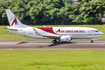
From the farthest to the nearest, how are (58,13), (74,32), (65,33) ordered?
(58,13)
(65,33)
(74,32)

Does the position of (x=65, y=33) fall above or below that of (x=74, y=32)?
below

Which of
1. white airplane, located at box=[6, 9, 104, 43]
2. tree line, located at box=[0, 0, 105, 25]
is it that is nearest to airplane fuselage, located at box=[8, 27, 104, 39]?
white airplane, located at box=[6, 9, 104, 43]

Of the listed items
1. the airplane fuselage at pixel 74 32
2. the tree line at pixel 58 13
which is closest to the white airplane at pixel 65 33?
the airplane fuselage at pixel 74 32

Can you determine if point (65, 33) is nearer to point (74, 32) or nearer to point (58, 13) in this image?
point (74, 32)

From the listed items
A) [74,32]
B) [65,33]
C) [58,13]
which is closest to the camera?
[74,32]

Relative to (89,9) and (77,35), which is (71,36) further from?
(89,9)

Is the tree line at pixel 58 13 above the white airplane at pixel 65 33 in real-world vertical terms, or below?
above

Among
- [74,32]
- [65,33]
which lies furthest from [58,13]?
[74,32]

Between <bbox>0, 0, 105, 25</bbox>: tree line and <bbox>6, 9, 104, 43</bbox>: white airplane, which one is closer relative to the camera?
<bbox>6, 9, 104, 43</bbox>: white airplane

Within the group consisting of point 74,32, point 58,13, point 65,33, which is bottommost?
point 65,33

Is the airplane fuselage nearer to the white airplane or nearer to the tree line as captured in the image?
the white airplane

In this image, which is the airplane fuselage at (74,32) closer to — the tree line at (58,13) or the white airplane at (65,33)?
the white airplane at (65,33)

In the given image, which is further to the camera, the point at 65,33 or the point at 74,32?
the point at 65,33

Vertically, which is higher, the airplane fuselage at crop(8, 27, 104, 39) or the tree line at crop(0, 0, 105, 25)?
the tree line at crop(0, 0, 105, 25)
